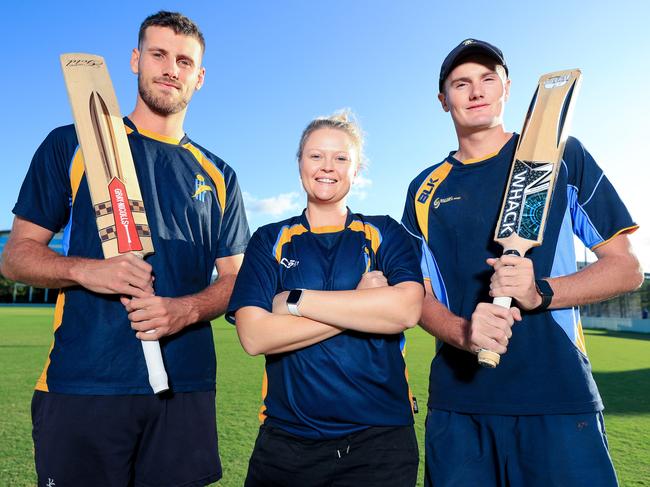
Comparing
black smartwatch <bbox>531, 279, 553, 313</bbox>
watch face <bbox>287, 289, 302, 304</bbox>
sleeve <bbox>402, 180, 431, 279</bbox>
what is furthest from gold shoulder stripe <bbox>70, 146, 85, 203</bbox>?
black smartwatch <bbox>531, 279, 553, 313</bbox>

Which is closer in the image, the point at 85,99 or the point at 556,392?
the point at 556,392

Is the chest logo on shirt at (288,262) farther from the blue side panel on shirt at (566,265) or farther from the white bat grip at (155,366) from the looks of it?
the blue side panel on shirt at (566,265)

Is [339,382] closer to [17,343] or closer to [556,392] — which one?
[556,392]

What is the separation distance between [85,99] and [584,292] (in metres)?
2.17

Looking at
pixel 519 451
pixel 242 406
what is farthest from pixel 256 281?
pixel 242 406

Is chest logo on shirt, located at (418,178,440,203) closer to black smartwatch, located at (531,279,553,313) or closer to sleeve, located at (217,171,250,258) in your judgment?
black smartwatch, located at (531,279,553,313)

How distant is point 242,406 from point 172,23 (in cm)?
456

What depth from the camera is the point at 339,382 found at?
1.86 m

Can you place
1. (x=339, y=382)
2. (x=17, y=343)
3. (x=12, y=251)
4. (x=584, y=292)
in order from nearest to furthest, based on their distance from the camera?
(x=339, y=382) → (x=584, y=292) → (x=12, y=251) → (x=17, y=343)

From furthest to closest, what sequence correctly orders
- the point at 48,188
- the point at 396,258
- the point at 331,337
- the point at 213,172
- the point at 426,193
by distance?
1. the point at 213,172
2. the point at 426,193
3. the point at 48,188
4. the point at 396,258
5. the point at 331,337

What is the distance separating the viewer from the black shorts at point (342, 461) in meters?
1.82

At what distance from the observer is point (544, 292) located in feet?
6.34

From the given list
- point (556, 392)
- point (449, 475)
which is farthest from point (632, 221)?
point (449, 475)

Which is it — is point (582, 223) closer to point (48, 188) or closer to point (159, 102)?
point (159, 102)
